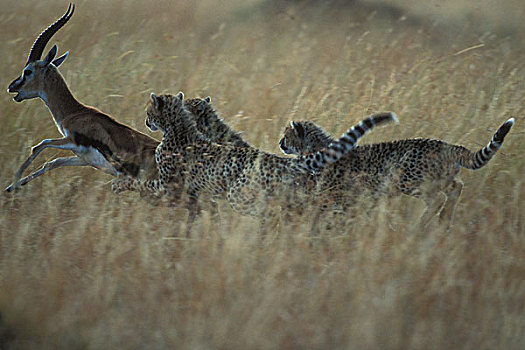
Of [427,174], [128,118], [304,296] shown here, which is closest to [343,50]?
[128,118]

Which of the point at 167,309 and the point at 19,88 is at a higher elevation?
the point at 19,88

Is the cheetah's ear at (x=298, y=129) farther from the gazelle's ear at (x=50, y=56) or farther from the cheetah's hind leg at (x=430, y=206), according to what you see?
the gazelle's ear at (x=50, y=56)

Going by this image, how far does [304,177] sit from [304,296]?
120 centimetres

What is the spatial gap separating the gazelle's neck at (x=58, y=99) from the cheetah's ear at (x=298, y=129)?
6.05 feet

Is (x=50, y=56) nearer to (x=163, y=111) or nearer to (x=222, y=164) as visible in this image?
(x=163, y=111)

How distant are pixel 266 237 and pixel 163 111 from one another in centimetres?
159

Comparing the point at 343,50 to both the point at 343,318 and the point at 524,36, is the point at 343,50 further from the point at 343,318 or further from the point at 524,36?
the point at 343,318

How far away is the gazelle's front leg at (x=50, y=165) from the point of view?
218 inches

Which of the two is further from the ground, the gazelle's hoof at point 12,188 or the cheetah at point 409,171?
the gazelle's hoof at point 12,188

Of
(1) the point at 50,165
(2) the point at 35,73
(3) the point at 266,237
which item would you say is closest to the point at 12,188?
(1) the point at 50,165

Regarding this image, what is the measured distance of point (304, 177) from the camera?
191 inches

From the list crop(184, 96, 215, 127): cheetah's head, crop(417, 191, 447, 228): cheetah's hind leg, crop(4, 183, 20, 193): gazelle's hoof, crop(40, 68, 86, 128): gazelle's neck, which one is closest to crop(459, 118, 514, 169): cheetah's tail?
crop(417, 191, 447, 228): cheetah's hind leg

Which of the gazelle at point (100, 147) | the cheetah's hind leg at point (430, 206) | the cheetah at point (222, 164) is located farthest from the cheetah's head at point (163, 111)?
the cheetah's hind leg at point (430, 206)

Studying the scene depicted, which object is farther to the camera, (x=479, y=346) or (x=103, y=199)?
(x=103, y=199)
